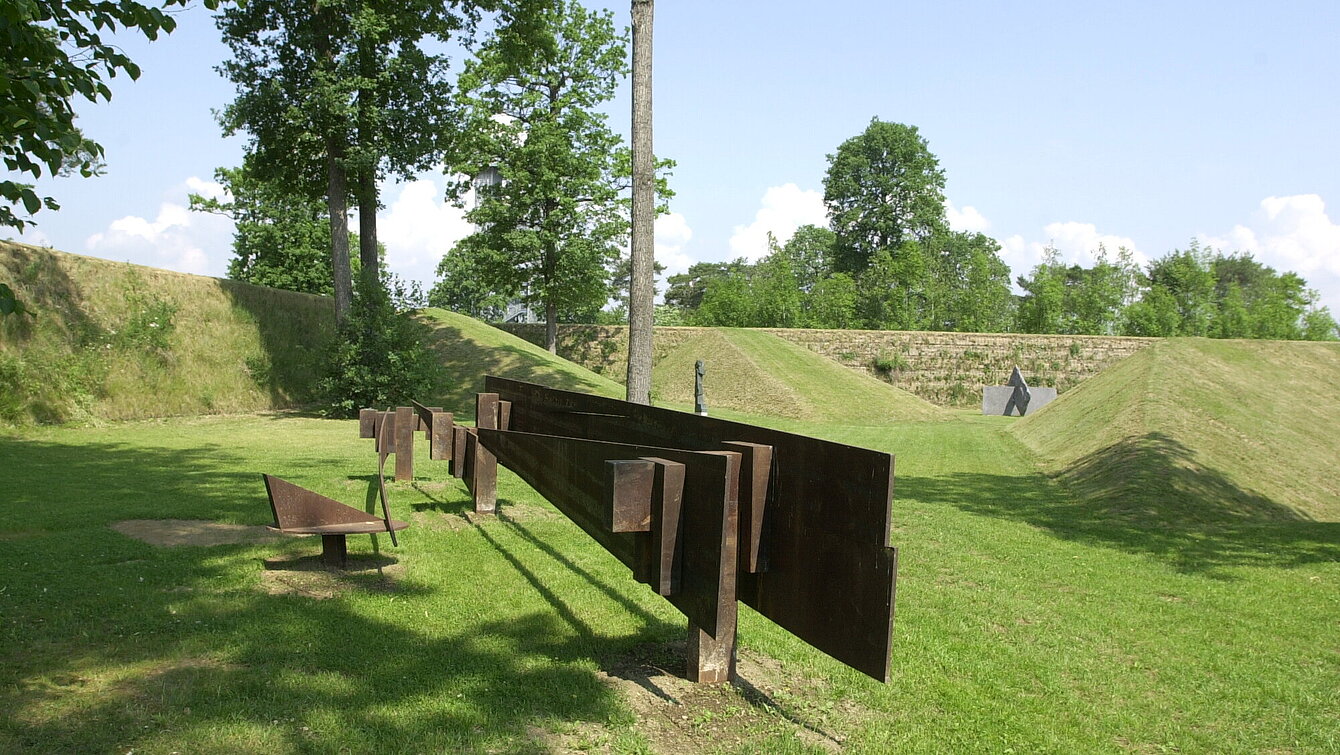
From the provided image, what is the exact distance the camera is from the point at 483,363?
27688mm

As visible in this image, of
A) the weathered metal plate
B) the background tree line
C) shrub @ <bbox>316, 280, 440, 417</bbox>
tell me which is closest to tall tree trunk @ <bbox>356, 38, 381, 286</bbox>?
shrub @ <bbox>316, 280, 440, 417</bbox>

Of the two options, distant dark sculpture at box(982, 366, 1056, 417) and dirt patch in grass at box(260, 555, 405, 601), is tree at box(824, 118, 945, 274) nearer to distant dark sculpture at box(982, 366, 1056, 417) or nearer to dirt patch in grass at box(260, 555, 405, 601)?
distant dark sculpture at box(982, 366, 1056, 417)

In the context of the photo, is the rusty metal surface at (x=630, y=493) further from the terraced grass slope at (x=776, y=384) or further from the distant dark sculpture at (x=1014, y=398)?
the distant dark sculpture at (x=1014, y=398)

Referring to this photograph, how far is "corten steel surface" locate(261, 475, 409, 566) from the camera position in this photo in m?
5.14

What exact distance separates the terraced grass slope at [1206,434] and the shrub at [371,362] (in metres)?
13.8

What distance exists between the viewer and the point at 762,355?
3394 cm

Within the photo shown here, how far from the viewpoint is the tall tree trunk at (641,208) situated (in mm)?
12117

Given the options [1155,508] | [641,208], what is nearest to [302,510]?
[641,208]

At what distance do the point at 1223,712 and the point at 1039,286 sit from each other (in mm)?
49470

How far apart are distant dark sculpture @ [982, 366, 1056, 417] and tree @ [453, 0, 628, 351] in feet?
55.2

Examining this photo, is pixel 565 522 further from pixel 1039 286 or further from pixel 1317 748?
pixel 1039 286

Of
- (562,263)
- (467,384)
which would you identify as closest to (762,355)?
(562,263)

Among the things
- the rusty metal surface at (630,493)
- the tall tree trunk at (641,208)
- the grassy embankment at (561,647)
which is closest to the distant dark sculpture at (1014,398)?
the tall tree trunk at (641,208)

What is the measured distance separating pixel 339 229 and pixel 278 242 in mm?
28481
